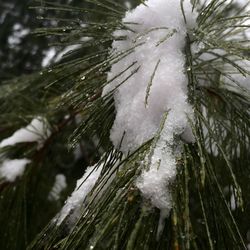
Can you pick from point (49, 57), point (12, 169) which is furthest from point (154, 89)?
point (49, 57)

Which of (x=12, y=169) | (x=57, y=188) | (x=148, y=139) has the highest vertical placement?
(x=148, y=139)

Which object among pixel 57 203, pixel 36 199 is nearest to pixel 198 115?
pixel 36 199

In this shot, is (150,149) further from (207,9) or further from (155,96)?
(207,9)

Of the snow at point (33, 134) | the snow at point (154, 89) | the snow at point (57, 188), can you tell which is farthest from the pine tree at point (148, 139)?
the snow at point (57, 188)

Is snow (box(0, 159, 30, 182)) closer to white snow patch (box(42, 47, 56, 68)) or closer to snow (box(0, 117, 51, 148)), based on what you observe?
snow (box(0, 117, 51, 148))

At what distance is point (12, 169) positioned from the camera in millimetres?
1398

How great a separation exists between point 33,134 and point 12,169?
149 millimetres

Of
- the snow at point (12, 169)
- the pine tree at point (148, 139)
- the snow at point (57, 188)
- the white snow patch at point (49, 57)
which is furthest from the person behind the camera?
the white snow patch at point (49, 57)

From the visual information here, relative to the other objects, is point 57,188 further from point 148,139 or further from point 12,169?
point 148,139

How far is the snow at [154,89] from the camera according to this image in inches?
26.5

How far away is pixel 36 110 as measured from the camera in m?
1.56

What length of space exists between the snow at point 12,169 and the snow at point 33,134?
0.08m

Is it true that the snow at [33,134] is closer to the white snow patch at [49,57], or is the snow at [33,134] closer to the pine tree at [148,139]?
the pine tree at [148,139]

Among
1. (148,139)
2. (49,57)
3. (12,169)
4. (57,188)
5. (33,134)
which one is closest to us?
(148,139)
